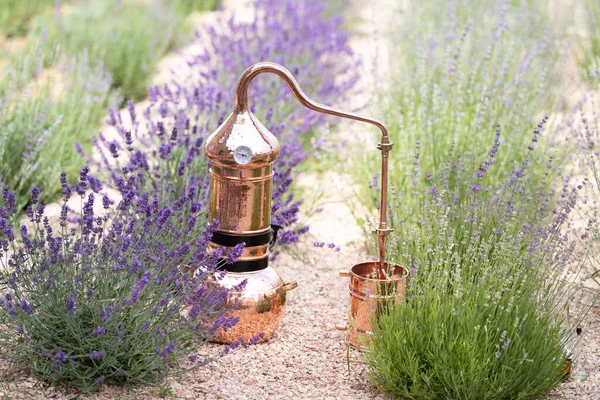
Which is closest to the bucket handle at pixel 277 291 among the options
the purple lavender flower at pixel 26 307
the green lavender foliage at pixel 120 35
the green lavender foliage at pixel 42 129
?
the purple lavender flower at pixel 26 307

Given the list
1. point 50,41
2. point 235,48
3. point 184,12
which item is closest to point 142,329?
point 235,48

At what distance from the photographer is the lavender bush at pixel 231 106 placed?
3684 millimetres

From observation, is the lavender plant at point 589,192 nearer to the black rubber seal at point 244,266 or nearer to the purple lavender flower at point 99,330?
the black rubber seal at point 244,266

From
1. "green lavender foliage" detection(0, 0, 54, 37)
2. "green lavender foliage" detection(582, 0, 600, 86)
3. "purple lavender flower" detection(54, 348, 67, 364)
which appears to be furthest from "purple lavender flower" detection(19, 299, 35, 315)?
"green lavender foliage" detection(0, 0, 54, 37)

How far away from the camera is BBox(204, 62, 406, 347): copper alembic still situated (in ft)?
9.68

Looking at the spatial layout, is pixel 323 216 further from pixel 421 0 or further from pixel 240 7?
pixel 240 7

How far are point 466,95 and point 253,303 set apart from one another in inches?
80.0

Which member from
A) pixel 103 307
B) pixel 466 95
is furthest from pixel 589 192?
pixel 103 307

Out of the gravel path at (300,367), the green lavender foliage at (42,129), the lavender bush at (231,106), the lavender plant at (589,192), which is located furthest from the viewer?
the green lavender foliage at (42,129)

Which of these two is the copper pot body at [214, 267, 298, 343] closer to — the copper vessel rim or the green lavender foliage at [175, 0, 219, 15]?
the copper vessel rim

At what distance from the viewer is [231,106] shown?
15.2 feet

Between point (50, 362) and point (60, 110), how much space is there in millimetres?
2668

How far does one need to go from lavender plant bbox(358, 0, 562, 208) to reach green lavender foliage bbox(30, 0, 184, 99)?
2142 millimetres

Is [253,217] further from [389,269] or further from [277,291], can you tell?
[389,269]
